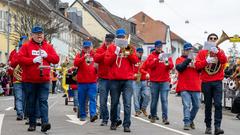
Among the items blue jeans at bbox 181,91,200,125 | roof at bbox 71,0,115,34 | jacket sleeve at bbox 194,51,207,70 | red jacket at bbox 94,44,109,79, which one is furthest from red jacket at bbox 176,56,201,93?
roof at bbox 71,0,115,34

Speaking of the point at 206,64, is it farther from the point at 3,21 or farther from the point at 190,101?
the point at 3,21

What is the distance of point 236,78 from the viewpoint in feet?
69.3

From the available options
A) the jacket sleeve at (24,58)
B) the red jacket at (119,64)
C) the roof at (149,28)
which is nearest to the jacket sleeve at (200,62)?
the red jacket at (119,64)

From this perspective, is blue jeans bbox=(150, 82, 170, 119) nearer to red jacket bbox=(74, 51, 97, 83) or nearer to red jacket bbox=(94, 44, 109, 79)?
red jacket bbox=(74, 51, 97, 83)

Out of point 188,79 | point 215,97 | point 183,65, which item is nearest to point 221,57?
point 215,97

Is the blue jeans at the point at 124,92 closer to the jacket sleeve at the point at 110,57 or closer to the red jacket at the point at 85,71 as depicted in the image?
the jacket sleeve at the point at 110,57

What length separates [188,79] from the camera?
46.3ft

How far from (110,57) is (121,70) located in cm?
36

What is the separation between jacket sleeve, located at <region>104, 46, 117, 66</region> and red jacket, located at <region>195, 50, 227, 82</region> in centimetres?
181

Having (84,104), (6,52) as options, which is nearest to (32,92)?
(84,104)

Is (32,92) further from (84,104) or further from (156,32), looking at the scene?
(156,32)

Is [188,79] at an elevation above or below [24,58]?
below

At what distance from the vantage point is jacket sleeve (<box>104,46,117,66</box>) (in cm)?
1269

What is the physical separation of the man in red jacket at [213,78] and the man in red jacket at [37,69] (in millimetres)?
3196
